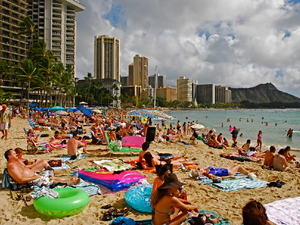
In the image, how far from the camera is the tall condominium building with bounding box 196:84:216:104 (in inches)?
7175

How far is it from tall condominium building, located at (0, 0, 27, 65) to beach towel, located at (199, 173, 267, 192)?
54.3 metres

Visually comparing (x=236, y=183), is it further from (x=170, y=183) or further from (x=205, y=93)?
(x=205, y=93)

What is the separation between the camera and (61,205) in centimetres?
376

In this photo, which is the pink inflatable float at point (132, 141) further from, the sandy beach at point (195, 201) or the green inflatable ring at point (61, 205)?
the green inflatable ring at point (61, 205)

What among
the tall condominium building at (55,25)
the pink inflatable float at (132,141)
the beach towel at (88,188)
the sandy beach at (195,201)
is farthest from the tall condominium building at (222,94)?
the beach towel at (88,188)

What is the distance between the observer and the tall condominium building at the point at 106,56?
105 m

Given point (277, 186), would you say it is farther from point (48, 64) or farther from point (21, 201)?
point (48, 64)

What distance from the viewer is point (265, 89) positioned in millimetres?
199500

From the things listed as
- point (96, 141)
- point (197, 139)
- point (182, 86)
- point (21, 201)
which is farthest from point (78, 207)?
point (182, 86)

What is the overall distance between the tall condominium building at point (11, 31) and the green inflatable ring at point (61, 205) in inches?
2126

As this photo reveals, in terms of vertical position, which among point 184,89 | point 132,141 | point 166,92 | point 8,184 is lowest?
point 8,184

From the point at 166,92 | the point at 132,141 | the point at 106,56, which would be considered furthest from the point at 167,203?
the point at 166,92

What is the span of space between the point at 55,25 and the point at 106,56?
43.4 meters

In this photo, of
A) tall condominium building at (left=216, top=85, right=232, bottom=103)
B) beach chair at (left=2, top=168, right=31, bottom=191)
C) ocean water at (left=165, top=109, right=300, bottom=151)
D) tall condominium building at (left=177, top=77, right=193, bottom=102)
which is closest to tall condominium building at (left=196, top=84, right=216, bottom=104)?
tall condominium building at (left=216, top=85, right=232, bottom=103)
